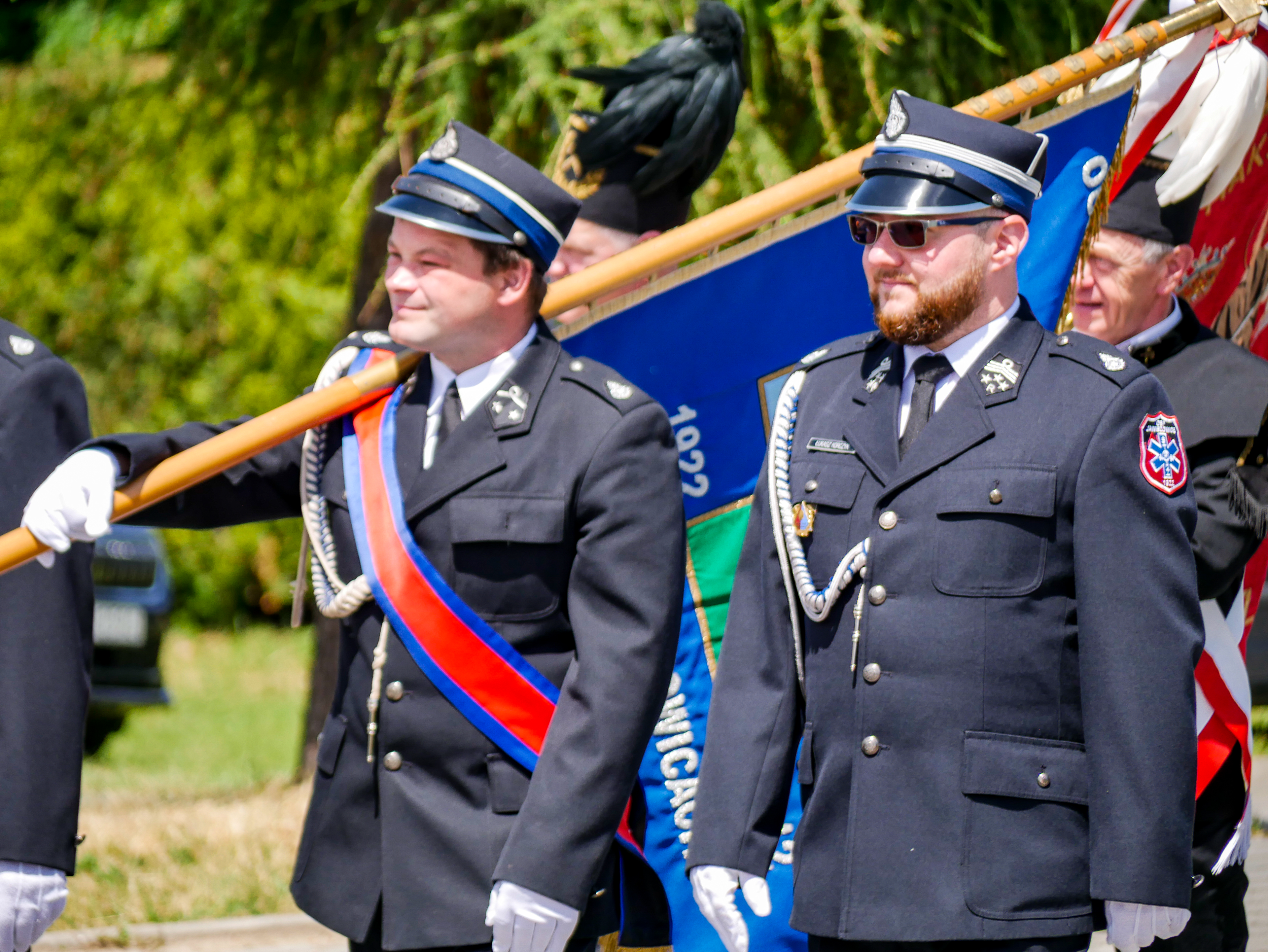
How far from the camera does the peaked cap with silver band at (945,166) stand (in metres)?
2.86

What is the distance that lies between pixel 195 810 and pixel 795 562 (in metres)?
4.59

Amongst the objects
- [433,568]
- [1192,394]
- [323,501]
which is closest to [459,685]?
[433,568]

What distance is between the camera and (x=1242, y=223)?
13.7ft

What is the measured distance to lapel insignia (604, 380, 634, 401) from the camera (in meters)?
3.16

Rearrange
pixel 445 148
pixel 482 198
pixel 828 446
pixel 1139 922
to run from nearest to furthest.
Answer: pixel 1139 922 → pixel 828 446 → pixel 482 198 → pixel 445 148

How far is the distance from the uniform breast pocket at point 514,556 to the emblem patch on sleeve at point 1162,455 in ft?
3.16

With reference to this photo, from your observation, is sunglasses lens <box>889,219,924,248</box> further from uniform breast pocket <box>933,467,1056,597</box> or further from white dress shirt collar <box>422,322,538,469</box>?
white dress shirt collar <box>422,322,538,469</box>

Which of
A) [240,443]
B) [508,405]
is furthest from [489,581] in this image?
[240,443]

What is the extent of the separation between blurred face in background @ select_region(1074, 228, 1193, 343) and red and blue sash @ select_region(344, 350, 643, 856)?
65.2 inches

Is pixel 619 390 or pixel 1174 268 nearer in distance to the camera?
pixel 619 390

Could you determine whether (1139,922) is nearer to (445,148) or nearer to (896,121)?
(896,121)

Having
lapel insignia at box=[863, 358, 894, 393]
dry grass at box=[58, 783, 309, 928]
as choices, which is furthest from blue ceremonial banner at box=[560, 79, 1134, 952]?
dry grass at box=[58, 783, 309, 928]

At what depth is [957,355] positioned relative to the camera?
2.92 metres

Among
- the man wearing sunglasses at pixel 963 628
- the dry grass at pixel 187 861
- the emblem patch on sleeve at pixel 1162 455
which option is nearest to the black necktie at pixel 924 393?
the man wearing sunglasses at pixel 963 628
